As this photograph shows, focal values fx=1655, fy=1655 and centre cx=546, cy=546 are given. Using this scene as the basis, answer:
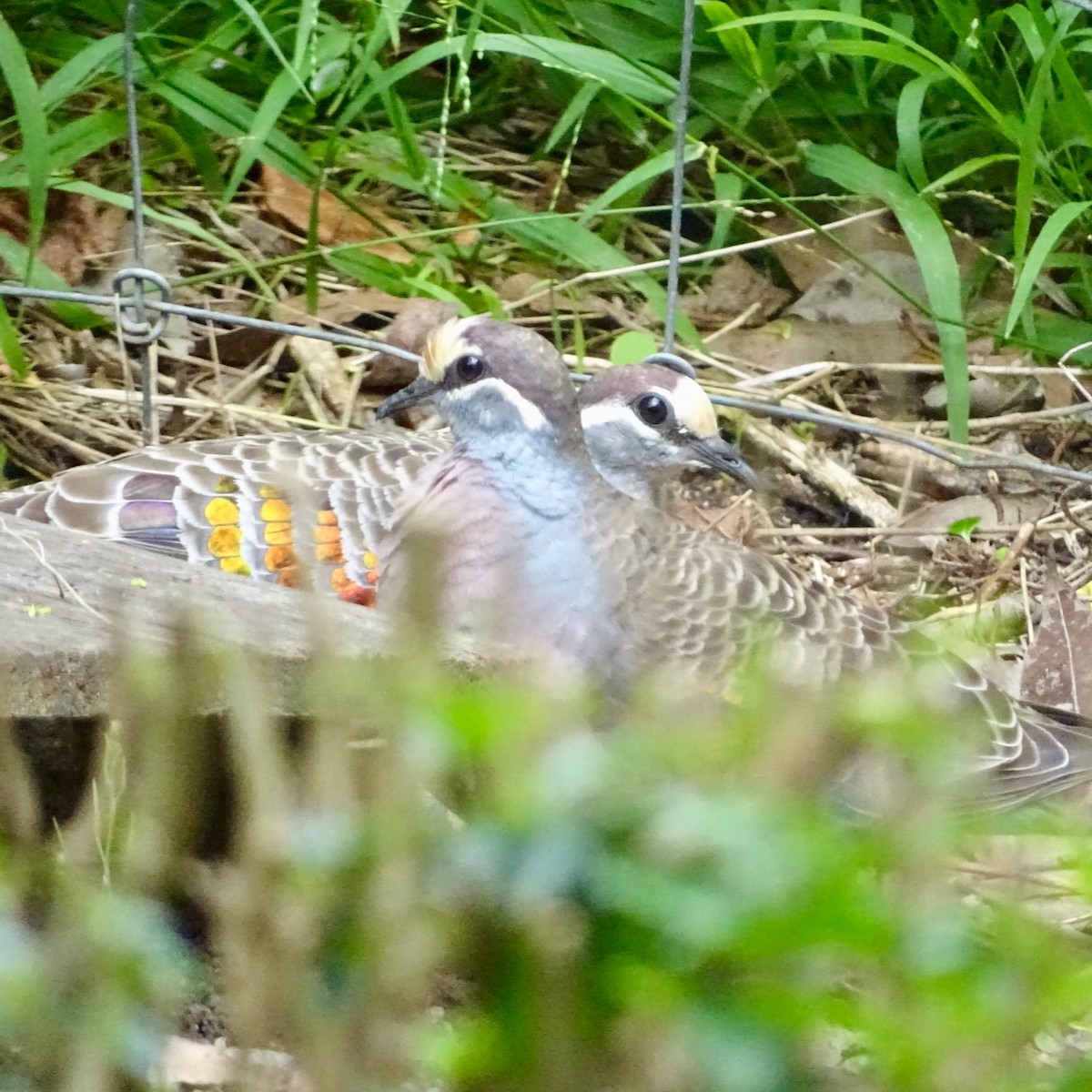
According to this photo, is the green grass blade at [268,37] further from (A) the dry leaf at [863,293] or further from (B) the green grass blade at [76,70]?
(A) the dry leaf at [863,293]

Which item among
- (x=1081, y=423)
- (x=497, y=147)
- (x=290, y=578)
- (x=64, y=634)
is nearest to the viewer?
(x=64, y=634)

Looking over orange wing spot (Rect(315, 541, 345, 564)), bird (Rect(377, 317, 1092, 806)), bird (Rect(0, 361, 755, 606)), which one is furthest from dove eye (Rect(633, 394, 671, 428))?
orange wing spot (Rect(315, 541, 345, 564))

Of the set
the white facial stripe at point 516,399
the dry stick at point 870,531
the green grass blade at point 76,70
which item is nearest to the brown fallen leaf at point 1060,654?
the dry stick at point 870,531

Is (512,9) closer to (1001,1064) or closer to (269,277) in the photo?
(269,277)

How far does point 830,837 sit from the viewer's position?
0.39 meters

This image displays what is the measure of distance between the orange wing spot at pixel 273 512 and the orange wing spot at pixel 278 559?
1.5 inches

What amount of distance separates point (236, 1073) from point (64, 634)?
26.7 inches

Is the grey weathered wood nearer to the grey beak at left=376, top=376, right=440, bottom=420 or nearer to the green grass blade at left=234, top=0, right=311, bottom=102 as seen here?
the grey beak at left=376, top=376, right=440, bottom=420

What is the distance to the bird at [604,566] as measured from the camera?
1.80m

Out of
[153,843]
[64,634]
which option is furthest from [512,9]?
[153,843]

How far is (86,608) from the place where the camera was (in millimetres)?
1138

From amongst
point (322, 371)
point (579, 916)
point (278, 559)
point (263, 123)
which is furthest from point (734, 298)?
point (579, 916)

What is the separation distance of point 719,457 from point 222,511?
2.15ft

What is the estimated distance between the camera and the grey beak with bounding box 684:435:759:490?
7.20 feet
